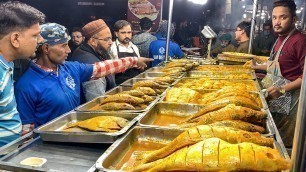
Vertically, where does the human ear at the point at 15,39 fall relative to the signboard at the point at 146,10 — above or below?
below

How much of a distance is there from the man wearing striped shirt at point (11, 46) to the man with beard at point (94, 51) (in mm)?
1633

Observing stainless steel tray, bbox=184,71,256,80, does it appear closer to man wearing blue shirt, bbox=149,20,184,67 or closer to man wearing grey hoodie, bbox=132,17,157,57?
man wearing blue shirt, bbox=149,20,184,67

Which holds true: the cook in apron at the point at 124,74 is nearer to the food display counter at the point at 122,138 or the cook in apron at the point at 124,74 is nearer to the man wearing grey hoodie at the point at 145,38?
the man wearing grey hoodie at the point at 145,38

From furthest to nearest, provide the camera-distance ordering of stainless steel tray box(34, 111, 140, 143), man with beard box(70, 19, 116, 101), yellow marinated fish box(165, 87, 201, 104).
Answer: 1. man with beard box(70, 19, 116, 101)
2. yellow marinated fish box(165, 87, 201, 104)
3. stainless steel tray box(34, 111, 140, 143)

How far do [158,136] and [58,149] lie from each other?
0.73 m

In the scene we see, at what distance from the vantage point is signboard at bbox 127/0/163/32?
1019cm

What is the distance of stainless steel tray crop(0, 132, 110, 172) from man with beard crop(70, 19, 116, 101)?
187 cm

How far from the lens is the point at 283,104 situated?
422 cm

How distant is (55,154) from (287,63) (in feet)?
11.6

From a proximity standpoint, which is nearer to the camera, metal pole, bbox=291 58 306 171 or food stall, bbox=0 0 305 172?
metal pole, bbox=291 58 306 171

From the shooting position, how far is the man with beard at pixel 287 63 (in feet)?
13.2

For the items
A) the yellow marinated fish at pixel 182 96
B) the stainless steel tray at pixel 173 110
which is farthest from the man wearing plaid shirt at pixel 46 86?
the yellow marinated fish at pixel 182 96

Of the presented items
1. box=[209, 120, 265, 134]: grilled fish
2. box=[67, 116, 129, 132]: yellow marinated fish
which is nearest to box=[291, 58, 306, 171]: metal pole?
box=[209, 120, 265, 134]: grilled fish

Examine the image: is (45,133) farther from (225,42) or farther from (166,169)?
(225,42)
